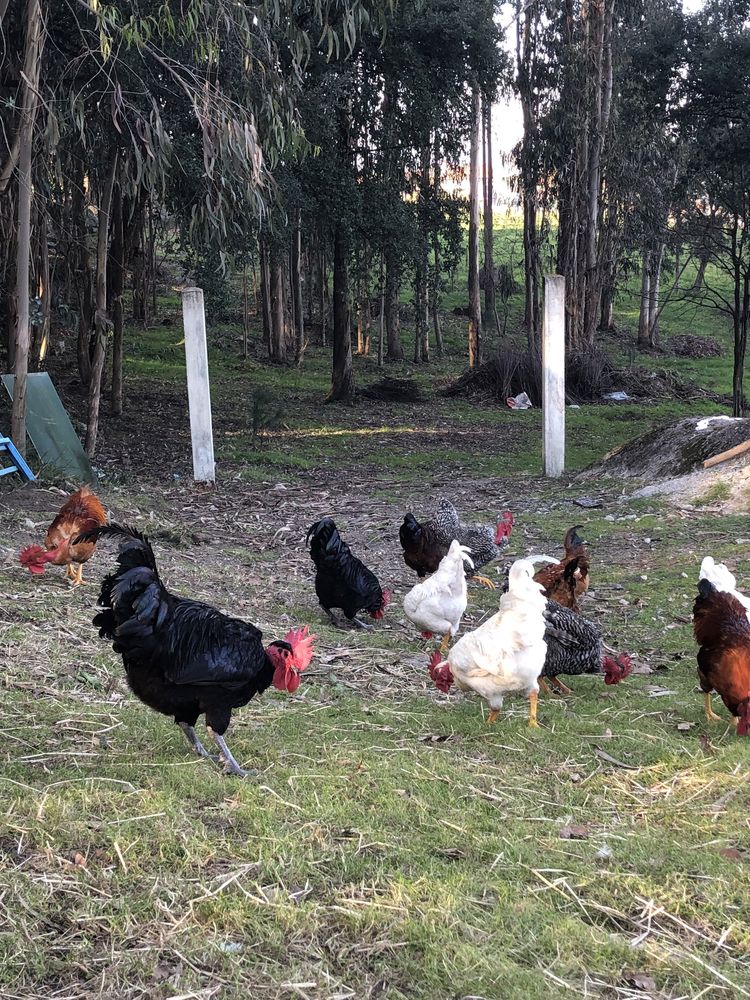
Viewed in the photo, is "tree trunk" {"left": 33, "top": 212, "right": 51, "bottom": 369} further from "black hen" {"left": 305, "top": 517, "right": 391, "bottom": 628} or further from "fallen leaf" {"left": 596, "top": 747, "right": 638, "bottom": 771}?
"fallen leaf" {"left": 596, "top": 747, "right": 638, "bottom": 771}

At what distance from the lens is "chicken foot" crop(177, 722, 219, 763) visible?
15.5 feet

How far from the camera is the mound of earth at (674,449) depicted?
13.0 metres

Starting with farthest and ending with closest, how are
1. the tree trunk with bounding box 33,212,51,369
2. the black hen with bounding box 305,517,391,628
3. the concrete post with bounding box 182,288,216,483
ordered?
the tree trunk with bounding box 33,212,51,369
the concrete post with bounding box 182,288,216,483
the black hen with bounding box 305,517,391,628

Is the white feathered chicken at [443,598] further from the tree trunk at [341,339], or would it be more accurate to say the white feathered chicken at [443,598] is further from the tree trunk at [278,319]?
the tree trunk at [278,319]

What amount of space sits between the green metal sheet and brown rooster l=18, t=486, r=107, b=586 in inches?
173

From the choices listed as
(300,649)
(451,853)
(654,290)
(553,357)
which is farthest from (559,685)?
(654,290)

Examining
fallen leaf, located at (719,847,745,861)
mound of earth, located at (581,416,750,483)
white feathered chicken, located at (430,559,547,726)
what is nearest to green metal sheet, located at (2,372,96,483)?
mound of earth, located at (581,416,750,483)

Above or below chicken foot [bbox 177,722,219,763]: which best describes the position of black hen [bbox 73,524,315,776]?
above

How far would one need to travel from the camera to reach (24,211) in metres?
10.9

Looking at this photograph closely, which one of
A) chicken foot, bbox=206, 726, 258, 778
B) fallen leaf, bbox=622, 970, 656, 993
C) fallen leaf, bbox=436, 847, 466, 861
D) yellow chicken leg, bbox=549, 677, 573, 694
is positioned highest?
chicken foot, bbox=206, 726, 258, 778

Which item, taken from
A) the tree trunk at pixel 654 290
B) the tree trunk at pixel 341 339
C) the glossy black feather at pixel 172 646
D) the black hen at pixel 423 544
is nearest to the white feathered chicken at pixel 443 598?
the black hen at pixel 423 544

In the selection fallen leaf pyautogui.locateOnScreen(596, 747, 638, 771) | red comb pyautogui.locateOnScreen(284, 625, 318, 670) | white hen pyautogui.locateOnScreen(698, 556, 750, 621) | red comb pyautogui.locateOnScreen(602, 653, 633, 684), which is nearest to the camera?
red comb pyautogui.locateOnScreen(284, 625, 318, 670)

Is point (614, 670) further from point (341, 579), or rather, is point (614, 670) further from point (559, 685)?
point (341, 579)

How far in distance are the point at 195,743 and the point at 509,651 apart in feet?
5.93
